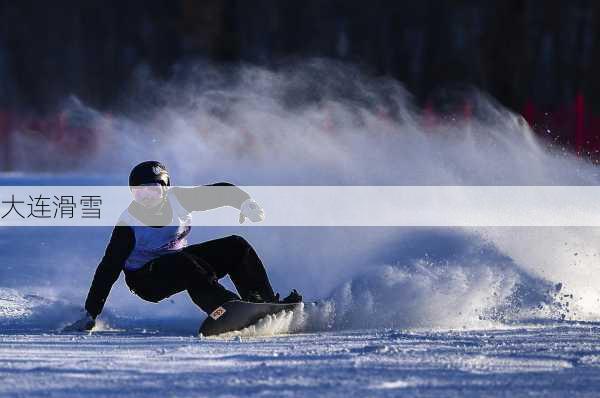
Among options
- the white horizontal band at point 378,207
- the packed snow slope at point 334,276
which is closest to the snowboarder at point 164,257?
the packed snow slope at point 334,276

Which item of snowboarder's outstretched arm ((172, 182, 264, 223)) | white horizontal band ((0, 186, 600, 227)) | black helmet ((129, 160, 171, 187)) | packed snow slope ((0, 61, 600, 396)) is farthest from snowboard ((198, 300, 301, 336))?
white horizontal band ((0, 186, 600, 227))

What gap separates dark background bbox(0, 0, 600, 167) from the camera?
25.1 m

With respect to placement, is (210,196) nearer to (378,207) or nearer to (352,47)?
(378,207)

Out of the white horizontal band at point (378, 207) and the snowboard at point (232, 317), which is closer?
the snowboard at point (232, 317)

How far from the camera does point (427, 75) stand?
26547 mm

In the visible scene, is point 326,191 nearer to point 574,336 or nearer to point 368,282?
point 368,282

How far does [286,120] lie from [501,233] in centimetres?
574

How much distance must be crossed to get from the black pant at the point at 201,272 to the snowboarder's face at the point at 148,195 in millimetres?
318

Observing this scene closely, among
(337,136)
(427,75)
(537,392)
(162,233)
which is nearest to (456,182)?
(337,136)

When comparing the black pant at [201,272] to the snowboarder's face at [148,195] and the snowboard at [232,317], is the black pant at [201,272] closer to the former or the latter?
the snowboard at [232,317]

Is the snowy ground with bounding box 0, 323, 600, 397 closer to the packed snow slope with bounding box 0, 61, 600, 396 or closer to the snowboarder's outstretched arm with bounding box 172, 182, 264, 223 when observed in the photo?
the packed snow slope with bounding box 0, 61, 600, 396

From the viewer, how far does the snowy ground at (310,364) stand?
14.8ft

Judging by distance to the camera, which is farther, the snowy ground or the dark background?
the dark background

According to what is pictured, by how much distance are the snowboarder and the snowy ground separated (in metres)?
0.33
